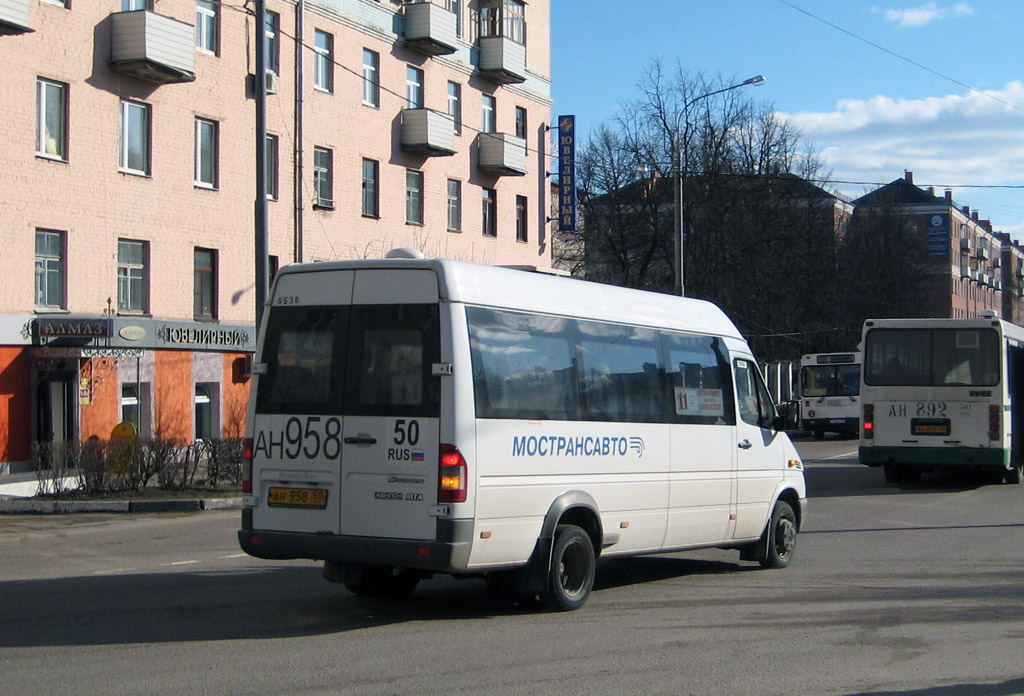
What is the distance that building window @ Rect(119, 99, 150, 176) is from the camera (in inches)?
1073

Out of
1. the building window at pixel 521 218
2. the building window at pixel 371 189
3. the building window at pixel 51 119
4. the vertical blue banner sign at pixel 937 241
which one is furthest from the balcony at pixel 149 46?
the vertical blue banner sign at pixel 937 241

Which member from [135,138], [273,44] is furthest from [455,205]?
[135,138]

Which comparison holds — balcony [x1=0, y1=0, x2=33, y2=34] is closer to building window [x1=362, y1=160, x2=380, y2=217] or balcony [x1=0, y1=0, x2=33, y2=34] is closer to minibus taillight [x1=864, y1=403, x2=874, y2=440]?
building window [x1=362, y1=160, x2=380, y2=217]


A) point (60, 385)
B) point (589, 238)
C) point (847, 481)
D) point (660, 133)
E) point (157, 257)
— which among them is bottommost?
point (847, 481)

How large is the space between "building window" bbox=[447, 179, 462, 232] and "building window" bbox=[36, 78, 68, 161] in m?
15.0

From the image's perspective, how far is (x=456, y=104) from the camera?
38.7 meters

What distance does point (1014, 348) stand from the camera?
22.1m

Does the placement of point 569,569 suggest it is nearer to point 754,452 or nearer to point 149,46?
point 754,452

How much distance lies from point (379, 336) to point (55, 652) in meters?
2.90

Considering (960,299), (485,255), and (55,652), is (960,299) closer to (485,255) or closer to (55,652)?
(485,255)

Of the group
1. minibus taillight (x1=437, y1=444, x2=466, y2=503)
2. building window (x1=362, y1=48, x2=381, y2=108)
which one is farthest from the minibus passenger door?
building window (x1=362, y1=48, x2=381, y2=108)

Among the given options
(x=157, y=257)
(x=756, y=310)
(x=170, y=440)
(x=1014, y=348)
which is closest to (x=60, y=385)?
(x=157, y=257)

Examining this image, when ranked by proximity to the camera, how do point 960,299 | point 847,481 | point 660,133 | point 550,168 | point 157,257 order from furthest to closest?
point 960,299 → point 660,133 → point 550,168 → point 157,257 → point 847,481

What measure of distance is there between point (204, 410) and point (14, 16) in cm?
1050
